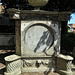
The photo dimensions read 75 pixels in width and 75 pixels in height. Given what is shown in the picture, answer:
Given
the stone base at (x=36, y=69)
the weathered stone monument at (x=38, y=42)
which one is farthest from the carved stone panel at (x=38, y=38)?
the stone base at (x=36, y=69)

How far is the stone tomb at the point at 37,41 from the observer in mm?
4188

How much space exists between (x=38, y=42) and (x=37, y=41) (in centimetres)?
6

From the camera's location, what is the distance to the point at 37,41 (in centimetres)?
435

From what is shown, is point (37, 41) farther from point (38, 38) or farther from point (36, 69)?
point (36, 69)

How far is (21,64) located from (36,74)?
699 mm

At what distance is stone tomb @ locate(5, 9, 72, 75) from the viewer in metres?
4.19

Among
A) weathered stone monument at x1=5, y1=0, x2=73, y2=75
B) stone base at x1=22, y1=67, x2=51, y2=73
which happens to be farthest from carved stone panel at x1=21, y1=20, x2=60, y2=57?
stone base at x1=22, y1=67, x2=51, y2=73

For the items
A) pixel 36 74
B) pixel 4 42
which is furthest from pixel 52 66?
pixel 4 42

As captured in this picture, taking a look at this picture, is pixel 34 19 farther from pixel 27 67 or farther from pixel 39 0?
pixel 27 67

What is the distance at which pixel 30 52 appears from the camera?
429 centimetres

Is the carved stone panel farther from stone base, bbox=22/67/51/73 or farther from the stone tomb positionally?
stone base, bbox=22/67/51/73

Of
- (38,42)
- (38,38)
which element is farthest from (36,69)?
(38,38)

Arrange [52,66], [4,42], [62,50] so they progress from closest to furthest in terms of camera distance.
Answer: [52,66] → [62,50] → [4,42]

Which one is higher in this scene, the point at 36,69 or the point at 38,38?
the point at 38,38
